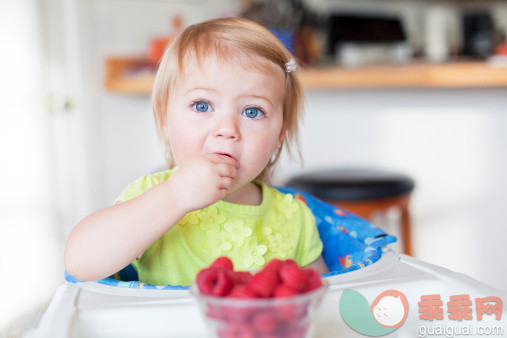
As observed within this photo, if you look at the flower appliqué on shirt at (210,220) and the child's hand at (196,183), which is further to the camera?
the flower appliqué on shirt at (210,220)

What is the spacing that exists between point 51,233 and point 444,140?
1.68 m

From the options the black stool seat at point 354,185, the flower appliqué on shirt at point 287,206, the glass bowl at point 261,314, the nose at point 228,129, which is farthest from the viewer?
the black stool seat at point 354,185

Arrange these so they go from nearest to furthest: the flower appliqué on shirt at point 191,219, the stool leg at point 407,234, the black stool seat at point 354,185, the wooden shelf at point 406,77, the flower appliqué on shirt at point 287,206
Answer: the flower appliqué on shirt at point 191,219
the flower appliqué on shirt at point 287,206
the wooden shelf at point 406,77
the black stool seat at point 354,185
the stool leg at point 407,234

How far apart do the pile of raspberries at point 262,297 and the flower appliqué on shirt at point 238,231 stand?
0.35 meters

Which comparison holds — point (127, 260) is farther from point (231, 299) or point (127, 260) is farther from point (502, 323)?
point (502, 323)

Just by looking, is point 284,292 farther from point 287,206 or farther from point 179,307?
point 287,206

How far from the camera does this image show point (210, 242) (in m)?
0.83

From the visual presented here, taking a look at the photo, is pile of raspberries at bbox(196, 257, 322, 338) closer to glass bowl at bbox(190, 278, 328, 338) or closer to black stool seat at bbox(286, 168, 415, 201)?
glass bowl at bbox(190, 278, 328, 338)

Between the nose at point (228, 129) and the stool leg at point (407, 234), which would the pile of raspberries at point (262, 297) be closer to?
the nose at point (228, 129)

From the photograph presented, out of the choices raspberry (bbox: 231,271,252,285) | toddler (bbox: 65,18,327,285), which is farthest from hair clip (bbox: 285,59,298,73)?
raspberry (bbox: 231,271,252,285)

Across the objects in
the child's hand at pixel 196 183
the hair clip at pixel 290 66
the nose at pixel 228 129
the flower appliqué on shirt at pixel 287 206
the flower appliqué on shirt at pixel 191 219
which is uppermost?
the hair clip at pixel 290 66

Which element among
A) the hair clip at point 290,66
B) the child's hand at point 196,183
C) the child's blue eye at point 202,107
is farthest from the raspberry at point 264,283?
the hair clip at point 290,66

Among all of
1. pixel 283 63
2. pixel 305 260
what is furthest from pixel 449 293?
pixel 283 63

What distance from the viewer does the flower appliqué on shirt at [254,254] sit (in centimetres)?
83
